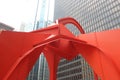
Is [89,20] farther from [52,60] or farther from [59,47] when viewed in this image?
[59,47]

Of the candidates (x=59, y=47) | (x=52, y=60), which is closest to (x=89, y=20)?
(x=52, y=60)

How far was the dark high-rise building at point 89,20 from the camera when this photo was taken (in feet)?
229

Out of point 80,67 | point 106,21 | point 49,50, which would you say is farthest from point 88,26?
point 49,50

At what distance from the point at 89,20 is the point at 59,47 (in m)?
64.9

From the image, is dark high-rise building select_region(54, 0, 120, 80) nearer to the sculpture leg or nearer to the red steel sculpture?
the sculpture leg

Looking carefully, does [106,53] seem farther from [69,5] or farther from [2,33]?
[69,5]

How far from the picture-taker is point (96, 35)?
16.6m

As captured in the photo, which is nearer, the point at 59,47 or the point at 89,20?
the point at 59,47

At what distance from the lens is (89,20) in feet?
266

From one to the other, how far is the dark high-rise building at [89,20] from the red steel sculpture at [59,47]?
5244 cm

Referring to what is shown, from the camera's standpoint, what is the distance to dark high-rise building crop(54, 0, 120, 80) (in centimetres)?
6969

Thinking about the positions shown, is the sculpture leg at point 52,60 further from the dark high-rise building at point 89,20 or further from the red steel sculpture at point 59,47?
the dark high-rise building at point 89,20

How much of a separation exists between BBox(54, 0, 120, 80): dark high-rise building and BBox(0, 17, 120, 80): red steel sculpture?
52436mm

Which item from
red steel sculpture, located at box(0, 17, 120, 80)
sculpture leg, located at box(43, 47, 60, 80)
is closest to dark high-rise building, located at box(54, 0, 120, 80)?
sculpture leg, located at box(43, 47, 60, 80)
